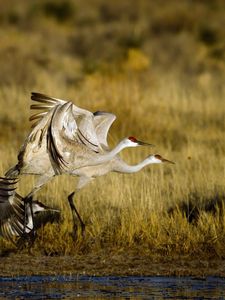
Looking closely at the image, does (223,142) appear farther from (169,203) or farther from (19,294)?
(19,294)

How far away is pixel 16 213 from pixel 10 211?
0.22 feet

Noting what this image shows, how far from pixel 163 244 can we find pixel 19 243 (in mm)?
1341

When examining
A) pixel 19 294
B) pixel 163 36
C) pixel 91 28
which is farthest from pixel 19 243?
pixel 91 28

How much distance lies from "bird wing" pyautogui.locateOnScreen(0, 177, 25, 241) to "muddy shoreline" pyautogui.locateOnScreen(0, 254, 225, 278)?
16.8 inches

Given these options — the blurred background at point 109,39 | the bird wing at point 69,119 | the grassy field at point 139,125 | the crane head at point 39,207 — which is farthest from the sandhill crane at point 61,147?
the blurred background at point 109,39

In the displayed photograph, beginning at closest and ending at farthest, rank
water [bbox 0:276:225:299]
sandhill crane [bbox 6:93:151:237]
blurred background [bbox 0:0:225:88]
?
water [bbox 0:276:225:299]
sandhill crane [bbox 6:93:151:237]
blurred background [bbox 0:0:225:88]

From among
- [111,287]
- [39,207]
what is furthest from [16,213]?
[111,287]

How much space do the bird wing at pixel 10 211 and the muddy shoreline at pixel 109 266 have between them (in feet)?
1.40

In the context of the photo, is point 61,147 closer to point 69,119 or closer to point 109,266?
point 69,119

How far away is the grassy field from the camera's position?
8906mm

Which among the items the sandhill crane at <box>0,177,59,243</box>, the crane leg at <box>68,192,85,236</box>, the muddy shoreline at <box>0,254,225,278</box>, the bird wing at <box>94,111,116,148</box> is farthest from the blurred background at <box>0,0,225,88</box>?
the muddy shoreline at <box>0,254,225,278</box>

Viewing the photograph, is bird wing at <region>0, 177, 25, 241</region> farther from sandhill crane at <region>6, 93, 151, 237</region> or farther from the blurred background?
the blurred background

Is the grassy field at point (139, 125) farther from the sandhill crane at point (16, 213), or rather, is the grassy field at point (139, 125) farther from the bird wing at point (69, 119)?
the bird wing at point (69, 119)

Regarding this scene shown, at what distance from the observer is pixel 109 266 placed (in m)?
8.38
